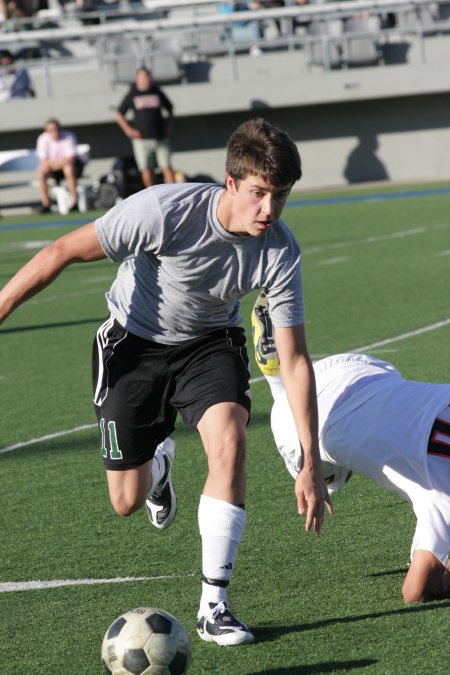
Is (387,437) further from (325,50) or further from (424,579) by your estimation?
(325,50)

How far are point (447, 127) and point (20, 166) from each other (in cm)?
950

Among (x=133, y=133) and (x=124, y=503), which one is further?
(x=133, y=133)

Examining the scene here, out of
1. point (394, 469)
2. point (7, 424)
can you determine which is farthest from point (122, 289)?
point (7, 424)

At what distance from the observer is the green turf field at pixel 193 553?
405 centimetres

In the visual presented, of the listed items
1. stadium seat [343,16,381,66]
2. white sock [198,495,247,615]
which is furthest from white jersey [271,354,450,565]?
stadium seat [343,16,381,66]

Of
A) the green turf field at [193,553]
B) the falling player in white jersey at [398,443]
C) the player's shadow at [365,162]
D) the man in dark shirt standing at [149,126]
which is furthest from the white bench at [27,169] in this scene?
the falling player in white jersey at [398,443]

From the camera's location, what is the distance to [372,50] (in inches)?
1057

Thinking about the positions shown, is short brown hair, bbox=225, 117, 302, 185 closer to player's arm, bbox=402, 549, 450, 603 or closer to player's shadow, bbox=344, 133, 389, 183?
player's arm, bbox=402, 549, 450, 603

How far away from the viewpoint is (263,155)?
409cm

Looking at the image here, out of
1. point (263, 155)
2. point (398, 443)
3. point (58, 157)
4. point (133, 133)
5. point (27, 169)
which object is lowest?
point (27, 169)

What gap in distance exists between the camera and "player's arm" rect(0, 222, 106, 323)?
13.8 feet

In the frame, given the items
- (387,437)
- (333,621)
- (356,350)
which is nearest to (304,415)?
(387,437)

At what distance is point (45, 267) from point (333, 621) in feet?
5.16

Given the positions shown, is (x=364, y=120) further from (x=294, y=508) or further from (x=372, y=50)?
(x=294, y=508)
